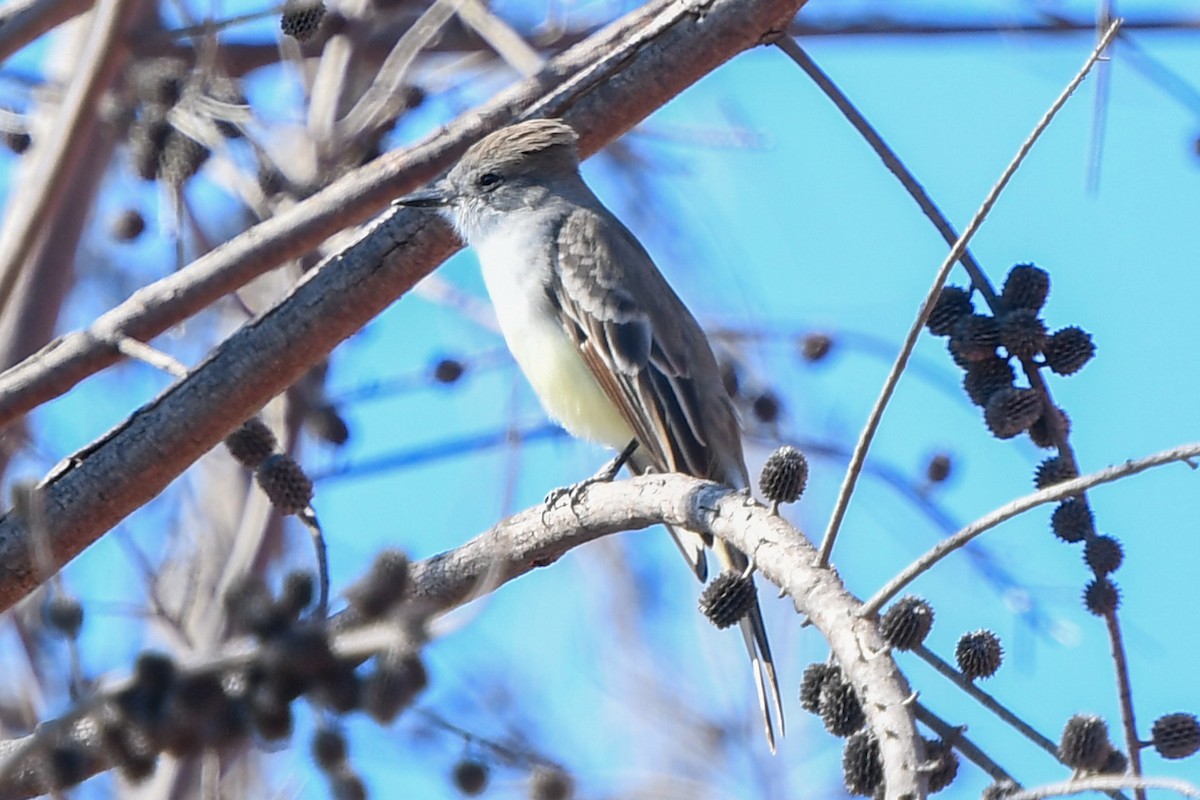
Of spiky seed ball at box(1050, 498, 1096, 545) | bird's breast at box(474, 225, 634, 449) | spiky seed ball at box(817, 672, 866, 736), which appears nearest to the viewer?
spiky seed ball at box(817, 672, 866, 736)

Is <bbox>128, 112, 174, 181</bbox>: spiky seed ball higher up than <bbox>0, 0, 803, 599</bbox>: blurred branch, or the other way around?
<bbox>128, 112, 174, 181</bbox>: spiky seed ball

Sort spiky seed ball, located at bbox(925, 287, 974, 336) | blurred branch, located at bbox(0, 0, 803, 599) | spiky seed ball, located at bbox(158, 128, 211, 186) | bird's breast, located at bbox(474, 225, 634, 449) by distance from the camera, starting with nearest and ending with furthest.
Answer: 1. spiky seed ball, located at bbox(925, 287, 974, 336)
2. blurred branch, located at bbox(0, 0, 803, 599)
3. spiky seed ball, located at bbox(158, 128, 211, 186)
4. bird's breast, located at bbox(474, 225, 634, 449)

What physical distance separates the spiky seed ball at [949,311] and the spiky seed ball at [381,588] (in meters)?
1.75

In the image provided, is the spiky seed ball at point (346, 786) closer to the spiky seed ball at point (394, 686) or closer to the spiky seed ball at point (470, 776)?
the spiky seed ball at point (394, 686)

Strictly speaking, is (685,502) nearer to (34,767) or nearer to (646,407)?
(34,767)

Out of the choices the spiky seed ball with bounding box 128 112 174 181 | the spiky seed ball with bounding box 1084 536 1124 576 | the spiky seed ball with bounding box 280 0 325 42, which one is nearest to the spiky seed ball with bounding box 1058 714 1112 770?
the spiky seed ball with bounding box 1084 536 1124 576

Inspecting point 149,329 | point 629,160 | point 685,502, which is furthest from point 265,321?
point 629,160

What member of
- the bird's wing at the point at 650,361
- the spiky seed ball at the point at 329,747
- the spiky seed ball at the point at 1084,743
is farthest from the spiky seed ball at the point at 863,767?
the bird's wing at the point at 650,361

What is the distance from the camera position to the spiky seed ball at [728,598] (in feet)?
11.6

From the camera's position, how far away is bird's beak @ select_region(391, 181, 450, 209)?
15.3 feet

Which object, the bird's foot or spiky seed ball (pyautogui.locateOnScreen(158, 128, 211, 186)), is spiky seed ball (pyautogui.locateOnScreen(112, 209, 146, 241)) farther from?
the bird's foot

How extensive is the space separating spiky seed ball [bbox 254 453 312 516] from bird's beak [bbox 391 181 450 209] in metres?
0.86

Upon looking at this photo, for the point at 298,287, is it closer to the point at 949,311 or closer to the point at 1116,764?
the point at 949,311

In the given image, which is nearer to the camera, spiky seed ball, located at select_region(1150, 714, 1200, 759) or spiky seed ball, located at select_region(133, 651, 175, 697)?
spiky seed ball, located at select_region(133, 651, 175, 697)
